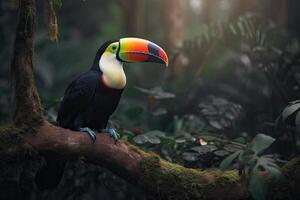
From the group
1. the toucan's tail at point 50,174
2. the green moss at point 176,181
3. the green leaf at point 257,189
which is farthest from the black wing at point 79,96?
the green leaf at point 257,189

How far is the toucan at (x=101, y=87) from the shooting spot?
4.35 meters

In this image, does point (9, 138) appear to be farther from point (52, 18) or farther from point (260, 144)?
point (260, 144)

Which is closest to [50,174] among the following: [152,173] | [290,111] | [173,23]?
[152,173]

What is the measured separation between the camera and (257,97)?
684cm

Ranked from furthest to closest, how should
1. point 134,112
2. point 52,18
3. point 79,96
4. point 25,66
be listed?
point 134,112 → point 79,96 → point 52,18 → point 25,66

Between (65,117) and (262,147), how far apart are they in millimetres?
1764

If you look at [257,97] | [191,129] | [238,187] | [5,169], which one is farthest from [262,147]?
[257,97]

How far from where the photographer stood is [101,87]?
4.36 m

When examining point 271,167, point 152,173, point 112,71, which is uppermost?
point 112,71

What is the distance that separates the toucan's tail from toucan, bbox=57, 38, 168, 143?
36cm

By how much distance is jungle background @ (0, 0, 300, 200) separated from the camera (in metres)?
4.64

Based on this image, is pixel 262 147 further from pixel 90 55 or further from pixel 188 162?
pixel 90 55

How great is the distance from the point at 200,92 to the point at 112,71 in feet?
10.1

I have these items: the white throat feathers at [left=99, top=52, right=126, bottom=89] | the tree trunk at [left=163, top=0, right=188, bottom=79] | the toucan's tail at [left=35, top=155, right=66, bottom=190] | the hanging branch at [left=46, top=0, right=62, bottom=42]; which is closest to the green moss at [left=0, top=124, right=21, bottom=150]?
the toucan's tail at [left=35, top=155, right=66, bottom=190]
